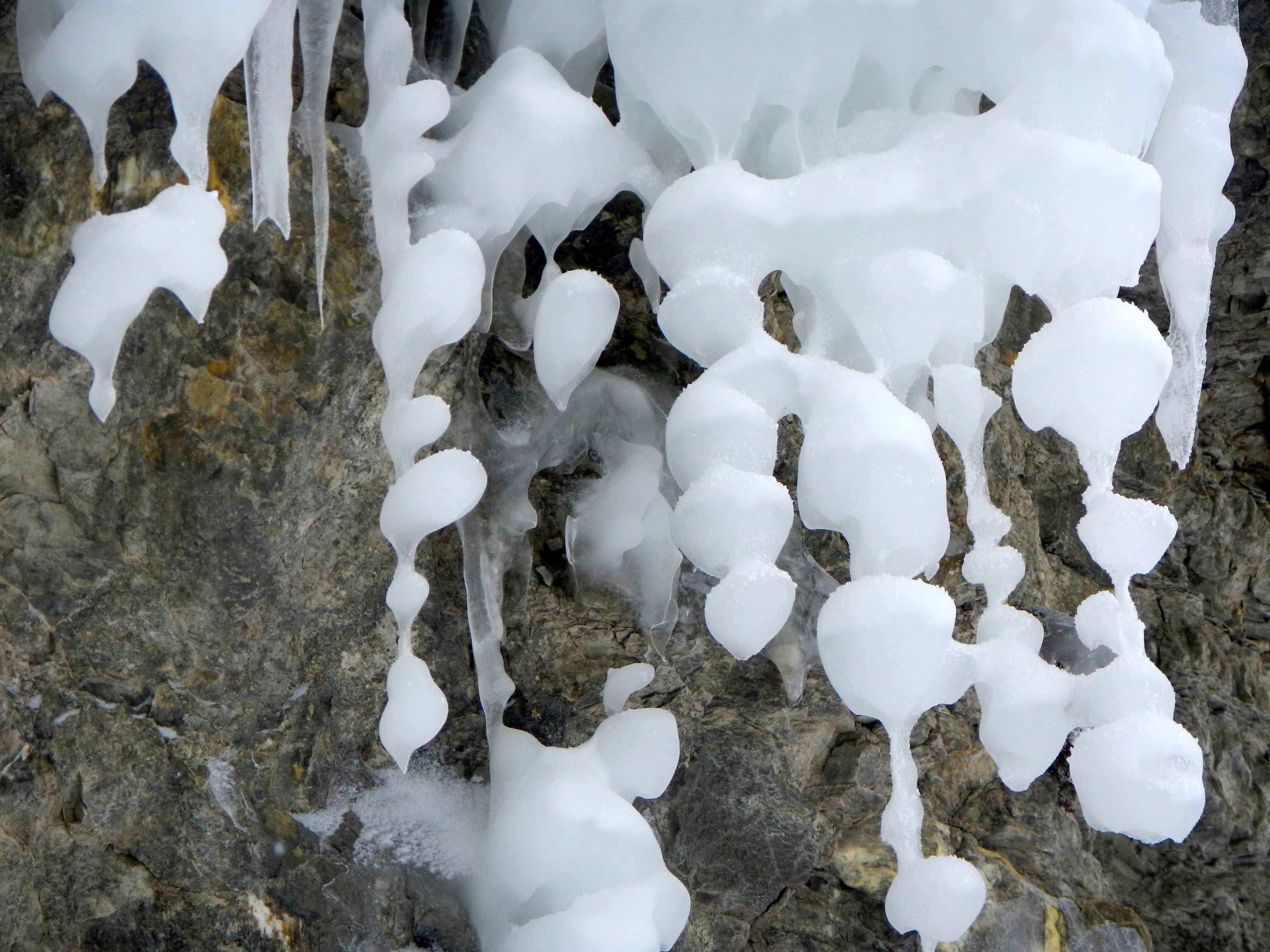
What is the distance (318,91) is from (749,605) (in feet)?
2.19

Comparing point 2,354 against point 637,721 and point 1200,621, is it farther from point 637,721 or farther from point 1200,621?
point 1200,621

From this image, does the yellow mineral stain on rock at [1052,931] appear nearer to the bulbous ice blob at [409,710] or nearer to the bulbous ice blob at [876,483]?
the bulbous ice blob at [876,483]

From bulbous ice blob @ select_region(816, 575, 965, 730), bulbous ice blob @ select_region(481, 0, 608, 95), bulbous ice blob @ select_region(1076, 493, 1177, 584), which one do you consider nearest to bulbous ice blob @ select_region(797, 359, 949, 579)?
bulbous ice blob @ select_region(816, 575, 965, 730)

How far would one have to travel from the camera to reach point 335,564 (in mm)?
1327

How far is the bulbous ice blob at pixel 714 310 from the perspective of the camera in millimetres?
1120

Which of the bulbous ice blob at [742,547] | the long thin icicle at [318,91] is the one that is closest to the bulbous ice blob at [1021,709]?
the bulbous ice blob at [742,547]

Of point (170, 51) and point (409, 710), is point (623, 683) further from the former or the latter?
point (170, 51)

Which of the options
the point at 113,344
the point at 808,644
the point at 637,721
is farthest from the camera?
the point at 808,644

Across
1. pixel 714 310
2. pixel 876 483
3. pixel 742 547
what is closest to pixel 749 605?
pixel 742 547

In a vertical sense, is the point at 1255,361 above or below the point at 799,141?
Answer: below

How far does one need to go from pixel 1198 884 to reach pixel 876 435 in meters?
1.40

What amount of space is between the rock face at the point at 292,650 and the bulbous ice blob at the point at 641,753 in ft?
0.47

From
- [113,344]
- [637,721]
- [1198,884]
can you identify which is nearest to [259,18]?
[113,344]

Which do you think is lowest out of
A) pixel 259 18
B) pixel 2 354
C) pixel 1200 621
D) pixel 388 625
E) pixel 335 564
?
pixel 1200 621
